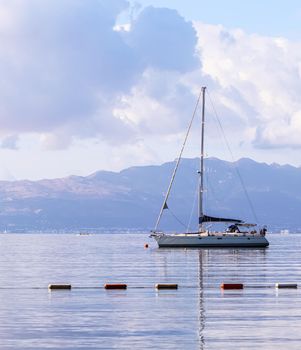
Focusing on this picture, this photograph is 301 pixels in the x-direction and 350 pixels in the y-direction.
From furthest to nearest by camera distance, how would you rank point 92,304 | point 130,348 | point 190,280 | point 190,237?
point 190,237
point 190,280
point 92,304
point 130,348

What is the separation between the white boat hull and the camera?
190125mm

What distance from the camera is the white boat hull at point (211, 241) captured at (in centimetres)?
19012

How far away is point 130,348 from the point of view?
4484 centimetres

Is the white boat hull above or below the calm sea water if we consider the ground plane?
above

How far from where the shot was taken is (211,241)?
626ft

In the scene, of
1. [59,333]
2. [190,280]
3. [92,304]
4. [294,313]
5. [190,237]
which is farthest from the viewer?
[190,237]

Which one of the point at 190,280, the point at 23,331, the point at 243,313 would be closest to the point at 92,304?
the point at 243,313

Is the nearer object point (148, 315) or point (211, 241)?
point (148, 315)

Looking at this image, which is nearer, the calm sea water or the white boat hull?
the calm sea water

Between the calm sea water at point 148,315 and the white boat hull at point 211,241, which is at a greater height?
the white boat hull at point 211,241

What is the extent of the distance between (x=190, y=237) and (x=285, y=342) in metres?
144

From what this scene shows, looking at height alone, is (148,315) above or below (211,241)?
below

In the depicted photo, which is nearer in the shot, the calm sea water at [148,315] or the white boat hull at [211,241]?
the calm sea water at [148,315]

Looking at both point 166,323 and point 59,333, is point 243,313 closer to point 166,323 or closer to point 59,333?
point 166,323
